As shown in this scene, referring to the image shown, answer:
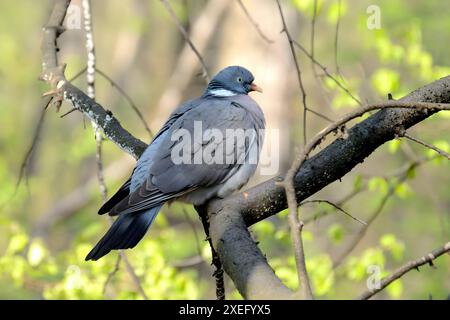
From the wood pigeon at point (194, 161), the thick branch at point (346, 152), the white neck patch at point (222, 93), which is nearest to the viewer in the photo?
the thick branch at point (346, 152)

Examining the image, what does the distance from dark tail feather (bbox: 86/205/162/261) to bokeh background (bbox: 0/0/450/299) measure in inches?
32.3

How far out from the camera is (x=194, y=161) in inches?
155

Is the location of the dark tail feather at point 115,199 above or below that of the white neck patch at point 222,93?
below

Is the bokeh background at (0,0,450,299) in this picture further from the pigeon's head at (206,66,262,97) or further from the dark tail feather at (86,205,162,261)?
the dark tail feather at (86,205,162,261)

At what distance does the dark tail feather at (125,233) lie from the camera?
3199 millimetres

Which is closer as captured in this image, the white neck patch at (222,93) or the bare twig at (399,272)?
the bare twig at (399,272)

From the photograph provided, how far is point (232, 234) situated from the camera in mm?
2652

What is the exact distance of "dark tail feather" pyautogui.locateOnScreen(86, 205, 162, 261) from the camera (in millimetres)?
3199

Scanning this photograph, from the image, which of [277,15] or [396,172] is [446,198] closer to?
[277,15]

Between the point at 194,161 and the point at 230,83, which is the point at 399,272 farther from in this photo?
the point at 230,83

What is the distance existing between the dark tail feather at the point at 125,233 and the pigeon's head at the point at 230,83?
1214 millimetres

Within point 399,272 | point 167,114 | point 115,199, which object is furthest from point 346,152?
point 167,114

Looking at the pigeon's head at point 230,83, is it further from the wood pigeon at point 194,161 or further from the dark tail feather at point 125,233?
the dark tail feather at point 125,233

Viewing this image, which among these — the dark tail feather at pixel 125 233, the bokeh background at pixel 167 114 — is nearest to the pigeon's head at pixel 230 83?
the bokeh background at pixel 167 114
